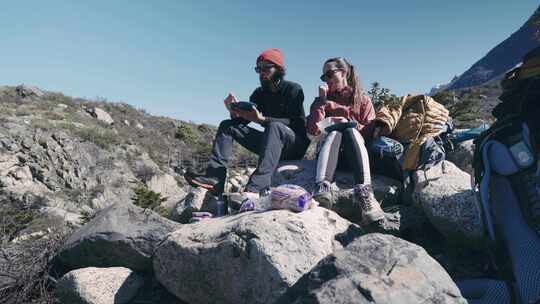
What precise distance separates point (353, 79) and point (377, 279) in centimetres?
279

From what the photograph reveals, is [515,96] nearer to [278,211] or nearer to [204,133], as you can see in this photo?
[278,211]

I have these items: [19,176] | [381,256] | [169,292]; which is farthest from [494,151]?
[19,176]

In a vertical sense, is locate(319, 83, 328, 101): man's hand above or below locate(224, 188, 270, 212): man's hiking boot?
above

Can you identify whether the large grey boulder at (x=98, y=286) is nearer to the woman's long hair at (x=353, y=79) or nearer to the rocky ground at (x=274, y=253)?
the rocky ground at (x=274, y=253)

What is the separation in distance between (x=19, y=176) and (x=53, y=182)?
1.13m

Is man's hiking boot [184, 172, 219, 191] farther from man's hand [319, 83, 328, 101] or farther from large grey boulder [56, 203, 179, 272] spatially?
man's hand [319, 83, 328, 101]

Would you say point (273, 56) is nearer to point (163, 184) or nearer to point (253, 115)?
point (253, 115)

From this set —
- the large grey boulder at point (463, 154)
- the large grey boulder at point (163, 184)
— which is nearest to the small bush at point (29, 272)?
the large grey boulder at point (463, 154)

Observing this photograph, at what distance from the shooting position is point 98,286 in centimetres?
286

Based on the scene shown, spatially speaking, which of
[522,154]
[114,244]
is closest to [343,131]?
[522,154]

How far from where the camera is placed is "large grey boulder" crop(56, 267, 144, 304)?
2.81m

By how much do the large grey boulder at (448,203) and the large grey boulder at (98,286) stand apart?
270 centimetres

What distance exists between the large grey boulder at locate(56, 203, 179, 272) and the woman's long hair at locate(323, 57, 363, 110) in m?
2.37

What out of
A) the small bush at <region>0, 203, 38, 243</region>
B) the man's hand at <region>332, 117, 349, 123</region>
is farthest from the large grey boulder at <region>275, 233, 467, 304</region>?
the small bush at <region>0, 203, 38, 243</region>
